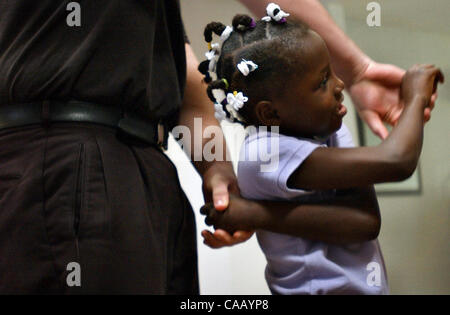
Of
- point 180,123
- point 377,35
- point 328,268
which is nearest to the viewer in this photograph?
point 328,268

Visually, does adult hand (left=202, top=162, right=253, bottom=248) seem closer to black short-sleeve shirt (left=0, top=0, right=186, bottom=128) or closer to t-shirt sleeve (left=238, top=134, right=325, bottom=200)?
t-shirt sleeve (left=238, top=134, right=325, bottom=200)

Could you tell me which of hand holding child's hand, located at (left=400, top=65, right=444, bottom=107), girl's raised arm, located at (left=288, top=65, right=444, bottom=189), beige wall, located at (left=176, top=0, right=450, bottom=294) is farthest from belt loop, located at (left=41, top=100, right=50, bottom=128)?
beige wall, located at (left=176, top=0, right=450, bottom=294)

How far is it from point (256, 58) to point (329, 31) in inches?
8.6

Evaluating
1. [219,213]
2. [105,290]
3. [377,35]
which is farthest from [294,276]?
[377,35]

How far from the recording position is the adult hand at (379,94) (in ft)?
3.05

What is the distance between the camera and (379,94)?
37.4 inches

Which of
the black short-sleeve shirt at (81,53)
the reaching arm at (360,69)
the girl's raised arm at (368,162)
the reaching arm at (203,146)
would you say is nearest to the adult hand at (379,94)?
the reaching arm at (360,69)

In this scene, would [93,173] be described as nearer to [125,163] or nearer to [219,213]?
[125,163]

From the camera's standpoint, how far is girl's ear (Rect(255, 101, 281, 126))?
825 millimetres

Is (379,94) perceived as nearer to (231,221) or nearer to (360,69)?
(360,69)

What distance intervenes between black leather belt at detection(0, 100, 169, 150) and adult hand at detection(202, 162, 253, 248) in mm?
179

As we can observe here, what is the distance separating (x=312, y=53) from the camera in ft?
2.62

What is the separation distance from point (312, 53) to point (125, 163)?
367 millimetres
